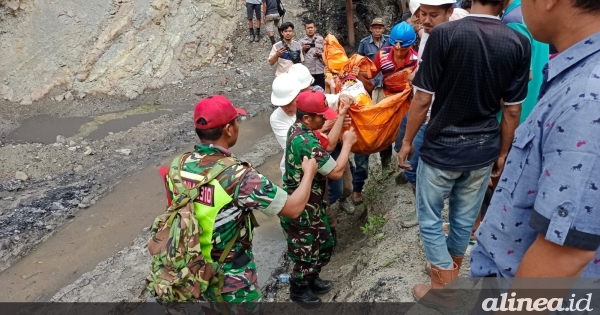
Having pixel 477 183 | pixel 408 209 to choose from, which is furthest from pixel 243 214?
pixel 408 209

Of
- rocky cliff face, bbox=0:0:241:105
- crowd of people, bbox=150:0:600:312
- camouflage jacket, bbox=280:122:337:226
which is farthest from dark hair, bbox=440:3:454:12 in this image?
rocky cliff face, bbox=0:0:241:105

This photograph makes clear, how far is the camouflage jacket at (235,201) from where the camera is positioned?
88.4 inches

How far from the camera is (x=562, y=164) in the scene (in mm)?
1030

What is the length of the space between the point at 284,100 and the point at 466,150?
5.51 ft

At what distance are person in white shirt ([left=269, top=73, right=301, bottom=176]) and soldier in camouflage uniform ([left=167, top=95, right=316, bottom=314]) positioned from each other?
1138mm

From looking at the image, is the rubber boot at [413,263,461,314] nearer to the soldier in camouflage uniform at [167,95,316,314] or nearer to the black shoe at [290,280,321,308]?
the soldier in camouflage uniform at [167,95,316,314]

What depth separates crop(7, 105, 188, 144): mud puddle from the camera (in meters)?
7.27

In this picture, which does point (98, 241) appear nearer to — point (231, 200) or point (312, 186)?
point (312, 186)

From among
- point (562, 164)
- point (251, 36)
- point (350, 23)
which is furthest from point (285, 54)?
point (562, 164)

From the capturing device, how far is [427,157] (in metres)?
2.49

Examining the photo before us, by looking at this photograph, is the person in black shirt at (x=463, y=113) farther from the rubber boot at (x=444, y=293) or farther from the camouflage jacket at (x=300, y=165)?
the camouflage jacket at (x=300, y=165)

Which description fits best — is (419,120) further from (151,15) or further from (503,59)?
(151,15)

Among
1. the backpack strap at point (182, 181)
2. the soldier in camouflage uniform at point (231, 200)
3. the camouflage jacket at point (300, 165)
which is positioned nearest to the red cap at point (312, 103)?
the camouflage jacket at point (300, 165)

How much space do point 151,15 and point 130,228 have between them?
6.34 m
